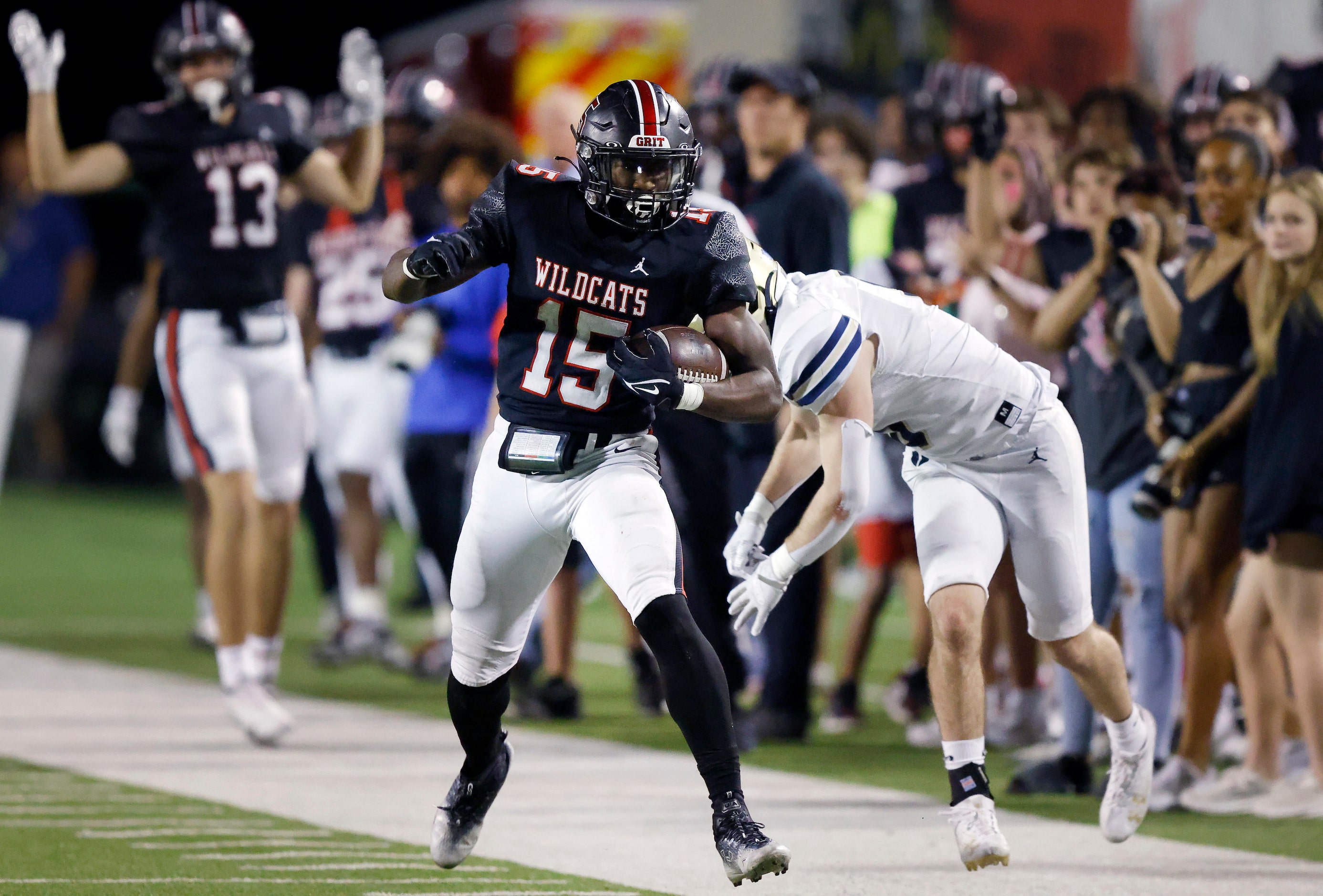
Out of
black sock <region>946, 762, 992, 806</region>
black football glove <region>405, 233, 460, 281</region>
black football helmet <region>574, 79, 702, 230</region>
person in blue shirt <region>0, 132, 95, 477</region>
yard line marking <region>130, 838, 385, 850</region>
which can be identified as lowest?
person in blue shirt <region>0, 132, 95, 477</region>

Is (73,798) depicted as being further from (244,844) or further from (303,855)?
(303,855)

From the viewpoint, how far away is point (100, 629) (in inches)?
410

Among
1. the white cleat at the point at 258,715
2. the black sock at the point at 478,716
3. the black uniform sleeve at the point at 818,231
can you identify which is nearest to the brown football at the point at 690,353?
the black sock at the point at 478,716

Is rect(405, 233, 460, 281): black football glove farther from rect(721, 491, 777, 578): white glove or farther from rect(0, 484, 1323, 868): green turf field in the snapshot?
rect(0, 484, 1323, 868): green turf field

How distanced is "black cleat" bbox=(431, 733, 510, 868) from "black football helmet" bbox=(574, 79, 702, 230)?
4.80 feet

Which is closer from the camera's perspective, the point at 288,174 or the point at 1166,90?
the point at 288,174

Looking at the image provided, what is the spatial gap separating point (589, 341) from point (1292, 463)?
7.39 feet

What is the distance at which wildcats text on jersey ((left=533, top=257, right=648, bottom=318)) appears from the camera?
15.6 feet

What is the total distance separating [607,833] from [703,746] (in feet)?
→ 3.75

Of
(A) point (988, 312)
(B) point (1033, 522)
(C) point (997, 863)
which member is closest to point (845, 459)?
(B) point (1033, 522)

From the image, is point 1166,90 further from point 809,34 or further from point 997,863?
point 997,863

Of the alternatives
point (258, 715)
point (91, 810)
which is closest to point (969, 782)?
point (91, 810)

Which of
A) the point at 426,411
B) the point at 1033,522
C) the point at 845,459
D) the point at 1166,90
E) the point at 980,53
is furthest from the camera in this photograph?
the point at 980,53

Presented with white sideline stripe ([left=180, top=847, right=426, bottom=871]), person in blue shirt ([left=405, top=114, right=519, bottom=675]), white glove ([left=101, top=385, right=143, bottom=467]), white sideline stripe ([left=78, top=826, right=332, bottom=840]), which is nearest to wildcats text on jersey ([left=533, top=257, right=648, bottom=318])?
white sideline stripe ([left=180, top=847, right=426, bottom=871])
